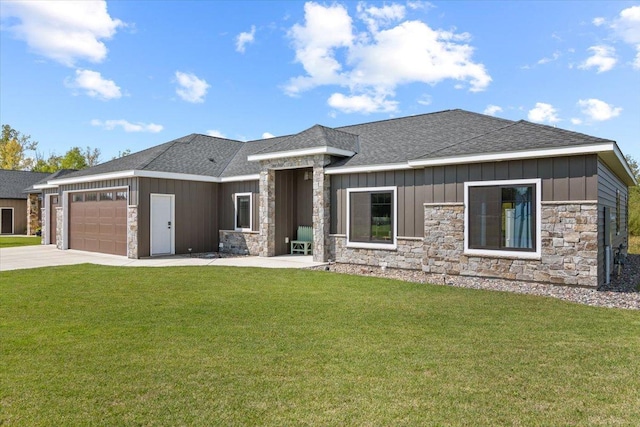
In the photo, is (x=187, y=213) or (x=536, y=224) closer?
(x=536, y=224)

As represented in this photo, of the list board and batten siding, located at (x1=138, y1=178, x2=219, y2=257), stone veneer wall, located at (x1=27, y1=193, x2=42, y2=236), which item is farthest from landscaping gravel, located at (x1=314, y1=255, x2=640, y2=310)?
stone veneer wall, located at (x1=27, y1=193, x2=42, y2=236)

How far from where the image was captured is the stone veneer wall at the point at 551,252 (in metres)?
7.77

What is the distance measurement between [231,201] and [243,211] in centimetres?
75

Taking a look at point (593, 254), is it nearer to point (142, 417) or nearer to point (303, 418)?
point (303, 418)

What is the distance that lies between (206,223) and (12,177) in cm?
2540

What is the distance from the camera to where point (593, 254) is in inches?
305

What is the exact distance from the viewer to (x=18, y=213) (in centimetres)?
2962

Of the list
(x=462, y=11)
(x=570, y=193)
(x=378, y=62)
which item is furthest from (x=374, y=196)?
(x=378, y=62)

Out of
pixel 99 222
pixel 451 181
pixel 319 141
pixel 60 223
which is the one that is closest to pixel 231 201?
pixel 319 141

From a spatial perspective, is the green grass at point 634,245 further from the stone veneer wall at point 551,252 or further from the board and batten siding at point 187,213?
the board and batten siding at point 187,213

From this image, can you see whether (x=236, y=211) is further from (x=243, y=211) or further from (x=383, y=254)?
(x=383, y=254)

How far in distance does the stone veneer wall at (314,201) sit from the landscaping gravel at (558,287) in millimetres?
1567

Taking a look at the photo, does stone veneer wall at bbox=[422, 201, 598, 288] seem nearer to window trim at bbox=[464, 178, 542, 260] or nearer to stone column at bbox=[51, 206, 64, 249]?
window trim at bbox=[464, 178, 542, 260]

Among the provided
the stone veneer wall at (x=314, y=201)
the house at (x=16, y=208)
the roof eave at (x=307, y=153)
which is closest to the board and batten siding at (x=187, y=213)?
the stone veneer wall at (x=314, y=201)
